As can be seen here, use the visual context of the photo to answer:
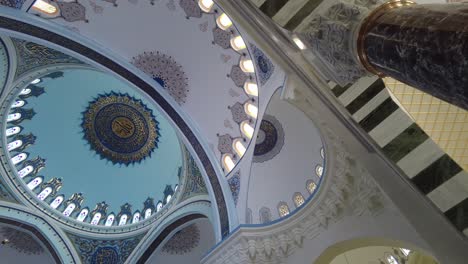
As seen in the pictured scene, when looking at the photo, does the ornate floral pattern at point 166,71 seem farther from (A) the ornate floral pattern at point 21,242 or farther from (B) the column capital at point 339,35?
(A) the ornate floral pattern at point 21,242

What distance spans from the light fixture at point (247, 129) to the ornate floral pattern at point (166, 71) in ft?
6.37

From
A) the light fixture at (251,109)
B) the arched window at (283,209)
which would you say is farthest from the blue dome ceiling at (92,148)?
the arched window at (283,209)

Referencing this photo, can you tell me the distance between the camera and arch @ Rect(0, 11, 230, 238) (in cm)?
783

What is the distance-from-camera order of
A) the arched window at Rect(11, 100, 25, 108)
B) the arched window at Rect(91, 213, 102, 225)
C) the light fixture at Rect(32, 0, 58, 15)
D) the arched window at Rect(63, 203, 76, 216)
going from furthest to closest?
the arched window at Rect(91, 213, 102, 225)
the arched window at Rect(63, 203, 76, 216)
the arched window at Rect(11, 100, 25, 108)
the light fixture at Rect(32, 0, 58, 15)

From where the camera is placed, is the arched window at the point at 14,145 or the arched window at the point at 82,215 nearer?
the arched window at the point at 14,145

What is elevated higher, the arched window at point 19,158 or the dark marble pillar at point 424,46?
the arched window at point 19,158

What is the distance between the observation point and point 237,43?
7.66 meters

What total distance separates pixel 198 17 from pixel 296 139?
3.75 m

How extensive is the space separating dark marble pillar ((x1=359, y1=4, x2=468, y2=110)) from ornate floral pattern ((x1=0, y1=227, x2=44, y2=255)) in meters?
12.7

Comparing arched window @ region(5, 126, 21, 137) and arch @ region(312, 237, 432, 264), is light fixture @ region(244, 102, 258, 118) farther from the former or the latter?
arched window @ region(5, 126, 21, 137)

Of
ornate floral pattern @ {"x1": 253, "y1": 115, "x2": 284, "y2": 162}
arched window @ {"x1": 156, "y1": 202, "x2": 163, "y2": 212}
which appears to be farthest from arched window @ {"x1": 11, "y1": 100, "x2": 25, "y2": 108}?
ornate floral pattern @ {"x1": 253, "y1": 115, "x2": 284, "y2": 162}

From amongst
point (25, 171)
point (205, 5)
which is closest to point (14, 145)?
point (25, 171)

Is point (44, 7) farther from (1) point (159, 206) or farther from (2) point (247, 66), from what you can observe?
(1) point (159, 206)

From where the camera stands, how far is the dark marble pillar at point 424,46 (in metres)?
1.73
